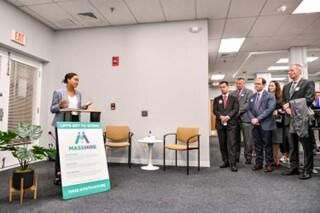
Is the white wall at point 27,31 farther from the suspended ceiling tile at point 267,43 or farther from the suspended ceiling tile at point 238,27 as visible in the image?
the suspended ceiling tile at point 267,43

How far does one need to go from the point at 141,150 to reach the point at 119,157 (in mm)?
503

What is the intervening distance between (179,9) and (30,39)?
3.03 meters

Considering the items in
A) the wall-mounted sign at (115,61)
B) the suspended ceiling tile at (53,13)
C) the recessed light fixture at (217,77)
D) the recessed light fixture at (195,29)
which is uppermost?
the suspended ceiling tile at (53,13)

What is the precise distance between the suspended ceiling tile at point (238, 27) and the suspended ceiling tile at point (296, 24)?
2.42 feet

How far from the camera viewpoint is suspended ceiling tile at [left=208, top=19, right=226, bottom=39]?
4.64m

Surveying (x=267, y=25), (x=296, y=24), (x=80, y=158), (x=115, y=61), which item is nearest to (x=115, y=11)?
(x=115, y=61)

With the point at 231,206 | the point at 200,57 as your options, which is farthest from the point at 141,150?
the point at 231,206

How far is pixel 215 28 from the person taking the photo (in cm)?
501

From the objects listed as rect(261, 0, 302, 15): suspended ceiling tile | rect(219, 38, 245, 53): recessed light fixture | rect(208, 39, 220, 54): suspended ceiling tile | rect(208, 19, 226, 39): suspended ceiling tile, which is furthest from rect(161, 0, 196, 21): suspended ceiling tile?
rect(219, 38, 245, 53): recessed light fixture

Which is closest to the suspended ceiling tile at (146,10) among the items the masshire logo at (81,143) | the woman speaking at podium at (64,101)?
the woman speaking at podium at (64,101)

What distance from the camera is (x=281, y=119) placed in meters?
3.98

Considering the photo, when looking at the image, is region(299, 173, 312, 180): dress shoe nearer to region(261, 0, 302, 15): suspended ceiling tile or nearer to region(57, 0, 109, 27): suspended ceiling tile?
region(261, 0, 302, 15): suspended ceiling tile

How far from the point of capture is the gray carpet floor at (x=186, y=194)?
2.22 m

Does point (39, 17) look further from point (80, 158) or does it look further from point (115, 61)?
point (80, 158)
